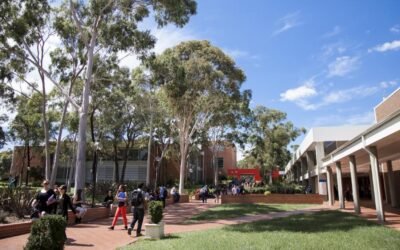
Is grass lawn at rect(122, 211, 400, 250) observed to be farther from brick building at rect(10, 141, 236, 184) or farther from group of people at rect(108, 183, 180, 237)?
brick building at rect(10, 141, 236, 184)

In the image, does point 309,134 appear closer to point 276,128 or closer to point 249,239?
point 276,128

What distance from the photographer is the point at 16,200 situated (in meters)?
13.6

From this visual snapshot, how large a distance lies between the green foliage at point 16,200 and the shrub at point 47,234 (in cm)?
773

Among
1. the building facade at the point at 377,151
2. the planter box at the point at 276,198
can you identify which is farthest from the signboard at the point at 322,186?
the building facade at the point at 377,151

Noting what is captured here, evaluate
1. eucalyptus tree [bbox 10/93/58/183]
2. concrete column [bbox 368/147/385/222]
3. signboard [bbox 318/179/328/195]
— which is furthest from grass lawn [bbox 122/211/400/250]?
eucalyptus tree [bbox 10/93/58/183]

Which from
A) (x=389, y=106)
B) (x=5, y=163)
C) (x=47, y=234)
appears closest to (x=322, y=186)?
(x=389, y=106)

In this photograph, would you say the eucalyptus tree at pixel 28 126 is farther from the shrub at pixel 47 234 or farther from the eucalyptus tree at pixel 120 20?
the shrub at pixel 47 234

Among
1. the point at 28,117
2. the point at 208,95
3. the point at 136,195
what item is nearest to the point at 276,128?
the point at 208,95

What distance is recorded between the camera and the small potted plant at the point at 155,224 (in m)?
10.6

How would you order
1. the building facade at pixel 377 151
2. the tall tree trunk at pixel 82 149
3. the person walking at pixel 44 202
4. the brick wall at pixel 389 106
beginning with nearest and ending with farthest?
the person walking at pixel 44 202 → the building facade at pixel 377 151 → the tall tree trunk at pixel 82 149 → the brick wall at pixel 389 106

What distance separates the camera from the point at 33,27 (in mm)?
21047

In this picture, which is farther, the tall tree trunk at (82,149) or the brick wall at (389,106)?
the brick wall at (389,106)

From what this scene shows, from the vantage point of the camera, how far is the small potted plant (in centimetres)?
1063

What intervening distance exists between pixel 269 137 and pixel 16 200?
3835 cm
